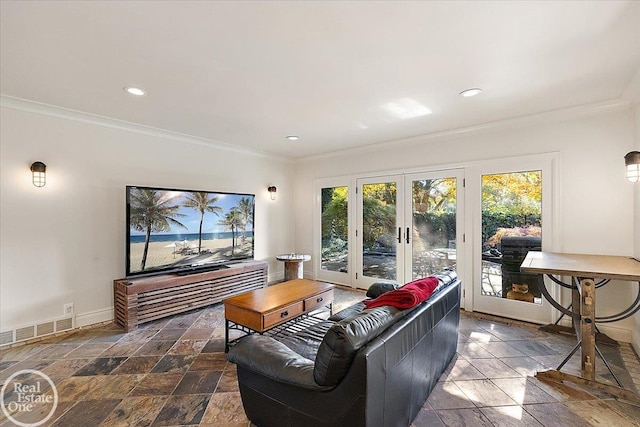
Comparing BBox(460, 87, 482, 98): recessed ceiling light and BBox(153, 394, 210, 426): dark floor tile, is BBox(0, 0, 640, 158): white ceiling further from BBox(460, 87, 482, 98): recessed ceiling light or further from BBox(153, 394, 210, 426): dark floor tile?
BBox(153, 394, 210, 426): dark floor tile

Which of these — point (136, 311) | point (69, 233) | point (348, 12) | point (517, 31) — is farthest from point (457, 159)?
point (69, 233)

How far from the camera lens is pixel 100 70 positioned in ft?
7.47

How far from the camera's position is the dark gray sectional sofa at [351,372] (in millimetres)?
1292

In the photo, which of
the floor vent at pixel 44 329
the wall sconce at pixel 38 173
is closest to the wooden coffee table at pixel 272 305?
the floor vent at pixel 44 329

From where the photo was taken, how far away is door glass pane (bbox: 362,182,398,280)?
4.61m

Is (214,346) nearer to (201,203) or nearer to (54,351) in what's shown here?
(54,351)

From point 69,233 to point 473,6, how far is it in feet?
14.2

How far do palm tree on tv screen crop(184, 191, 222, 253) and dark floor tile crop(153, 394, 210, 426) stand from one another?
2293 mm

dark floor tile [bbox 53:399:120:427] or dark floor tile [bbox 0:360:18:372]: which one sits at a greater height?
dark floor tile [bbox 0:360:18:372]

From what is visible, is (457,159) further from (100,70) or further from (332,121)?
(100,70)

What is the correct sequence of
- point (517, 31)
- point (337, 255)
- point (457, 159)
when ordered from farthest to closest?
point (337, 255), point (457, 159), point (517, 31)

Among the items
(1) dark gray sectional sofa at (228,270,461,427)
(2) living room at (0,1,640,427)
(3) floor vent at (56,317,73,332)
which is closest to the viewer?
(1) dark gray sectional sofa at (228,270,461,427)

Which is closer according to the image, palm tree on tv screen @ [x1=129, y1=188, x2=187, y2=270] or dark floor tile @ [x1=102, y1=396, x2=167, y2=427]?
dark floor tile @ [x1=102, y1=396, x2=167, y2=427]

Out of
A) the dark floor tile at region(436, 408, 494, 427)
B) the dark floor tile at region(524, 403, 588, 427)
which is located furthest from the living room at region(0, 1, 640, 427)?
the dark floor tile at region(436, 408, 494, 427)
